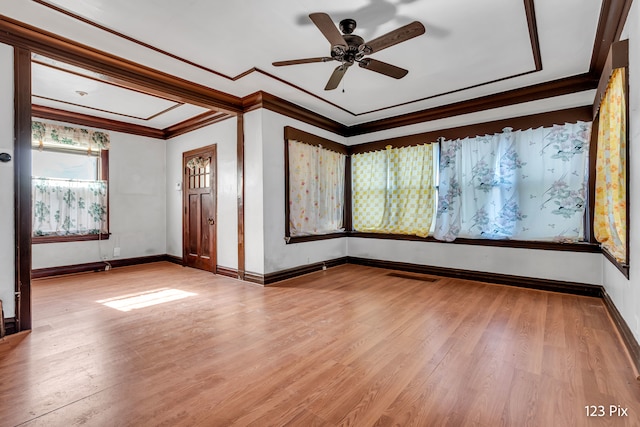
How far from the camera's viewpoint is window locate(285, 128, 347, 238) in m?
4.87

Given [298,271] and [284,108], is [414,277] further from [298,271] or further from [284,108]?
[284,108]

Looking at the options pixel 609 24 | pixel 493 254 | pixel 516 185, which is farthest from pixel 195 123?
pixel 609 24

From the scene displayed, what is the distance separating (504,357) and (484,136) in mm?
3304

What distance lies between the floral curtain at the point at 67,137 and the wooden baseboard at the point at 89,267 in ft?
6.55

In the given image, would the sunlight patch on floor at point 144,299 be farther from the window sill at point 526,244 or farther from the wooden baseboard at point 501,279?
the window sill at point 526,244

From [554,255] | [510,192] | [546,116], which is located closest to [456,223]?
[510,192]

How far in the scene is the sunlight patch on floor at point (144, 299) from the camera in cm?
349

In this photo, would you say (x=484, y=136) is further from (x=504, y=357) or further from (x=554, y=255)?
(x=504, y=357)

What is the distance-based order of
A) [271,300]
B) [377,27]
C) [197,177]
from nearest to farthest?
[377,27] → [271,300] → [197,177]

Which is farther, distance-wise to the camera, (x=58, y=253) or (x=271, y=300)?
(x=58, y=253)

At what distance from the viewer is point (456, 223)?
4.68 m

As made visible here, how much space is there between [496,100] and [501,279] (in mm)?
2564

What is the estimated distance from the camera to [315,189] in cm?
529

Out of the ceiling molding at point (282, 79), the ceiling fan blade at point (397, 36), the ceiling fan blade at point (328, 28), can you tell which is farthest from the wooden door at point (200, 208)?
the ceiling fan blade at point (397, 36)
